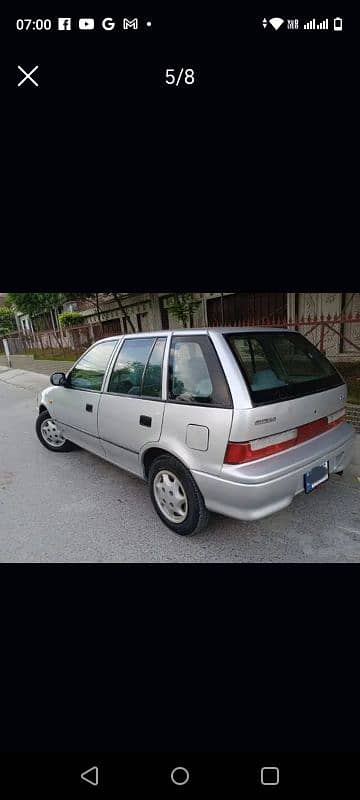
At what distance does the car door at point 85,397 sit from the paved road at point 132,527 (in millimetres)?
503

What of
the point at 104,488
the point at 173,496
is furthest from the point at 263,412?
the point at 104,488

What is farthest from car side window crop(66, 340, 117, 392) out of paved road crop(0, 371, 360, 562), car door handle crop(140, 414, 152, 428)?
paved road crop(0, 371, 360, 562)

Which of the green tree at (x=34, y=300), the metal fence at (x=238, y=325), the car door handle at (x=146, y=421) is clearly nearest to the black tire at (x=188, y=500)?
the car door handle at (x=146, y=421)

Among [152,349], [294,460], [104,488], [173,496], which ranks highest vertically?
[152,349]

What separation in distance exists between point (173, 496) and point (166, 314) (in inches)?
412

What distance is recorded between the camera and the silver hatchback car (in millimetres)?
2105

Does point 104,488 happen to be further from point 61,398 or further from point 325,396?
point 325,396

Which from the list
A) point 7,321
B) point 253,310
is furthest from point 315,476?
point 7,321

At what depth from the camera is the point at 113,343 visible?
11.1 ft

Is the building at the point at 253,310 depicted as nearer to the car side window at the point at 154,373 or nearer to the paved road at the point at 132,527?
the paved road at the point at 132,527

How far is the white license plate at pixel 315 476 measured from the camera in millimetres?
2324

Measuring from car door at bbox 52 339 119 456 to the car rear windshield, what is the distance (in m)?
1.46
